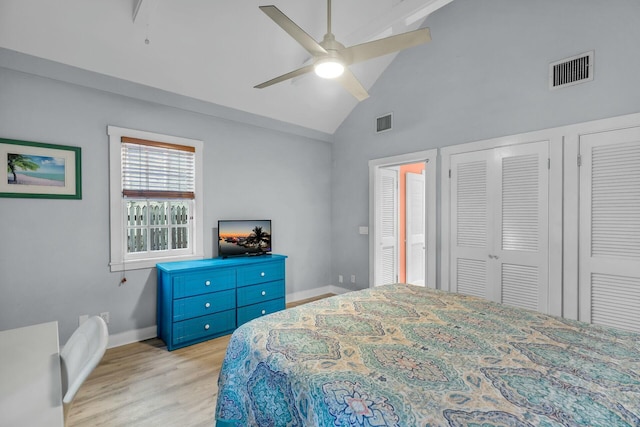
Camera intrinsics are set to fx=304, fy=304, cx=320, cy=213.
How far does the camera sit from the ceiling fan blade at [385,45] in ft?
6.06

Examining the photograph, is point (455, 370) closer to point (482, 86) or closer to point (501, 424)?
point (501, 424)

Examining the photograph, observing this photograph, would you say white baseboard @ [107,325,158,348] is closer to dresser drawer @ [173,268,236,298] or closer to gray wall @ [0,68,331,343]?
gray wall @ [0,68,331,343]

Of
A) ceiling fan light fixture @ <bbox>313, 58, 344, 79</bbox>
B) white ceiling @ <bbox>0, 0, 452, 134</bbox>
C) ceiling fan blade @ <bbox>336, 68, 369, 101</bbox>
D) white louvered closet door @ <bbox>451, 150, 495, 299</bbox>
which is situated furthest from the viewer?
white louvered closet door @ <bbox>451, 150, 495, 299</bbox>

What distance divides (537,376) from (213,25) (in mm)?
3538

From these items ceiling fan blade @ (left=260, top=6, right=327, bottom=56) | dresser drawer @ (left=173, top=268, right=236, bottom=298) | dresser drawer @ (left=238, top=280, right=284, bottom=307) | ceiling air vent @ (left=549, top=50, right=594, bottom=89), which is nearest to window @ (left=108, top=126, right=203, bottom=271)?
dresser drawer @ (left=173, top=268, right=236, bottom=298)

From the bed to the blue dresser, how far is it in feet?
5.29

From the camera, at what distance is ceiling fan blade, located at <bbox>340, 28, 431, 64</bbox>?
185 cm

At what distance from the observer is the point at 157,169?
11.1 feet

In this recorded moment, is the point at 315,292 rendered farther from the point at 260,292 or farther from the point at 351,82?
the point at 351,82

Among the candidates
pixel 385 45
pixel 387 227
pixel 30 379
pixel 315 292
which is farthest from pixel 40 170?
pixel 387 227

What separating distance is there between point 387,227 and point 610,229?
245cm

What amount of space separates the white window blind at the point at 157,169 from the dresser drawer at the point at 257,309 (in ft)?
4.86

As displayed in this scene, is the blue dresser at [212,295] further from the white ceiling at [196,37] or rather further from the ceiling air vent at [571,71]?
the ceiling air vent at [571,71]

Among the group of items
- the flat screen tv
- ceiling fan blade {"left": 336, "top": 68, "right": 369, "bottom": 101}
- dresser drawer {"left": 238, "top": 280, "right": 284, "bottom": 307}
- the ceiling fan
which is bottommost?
dresser drawer {"left": 238, "top": 280, "right": 284, "bottom": 307}
